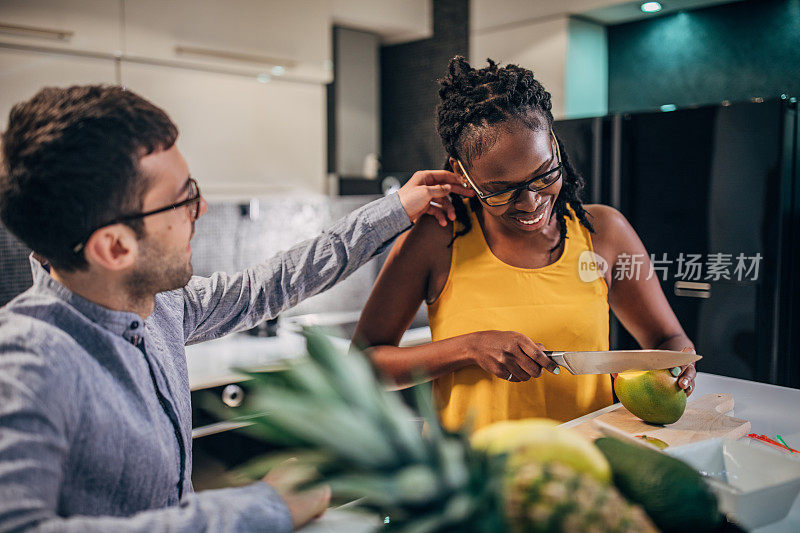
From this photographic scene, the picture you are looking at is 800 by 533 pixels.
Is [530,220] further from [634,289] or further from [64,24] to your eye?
[64,24]

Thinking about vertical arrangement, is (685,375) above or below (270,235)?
below

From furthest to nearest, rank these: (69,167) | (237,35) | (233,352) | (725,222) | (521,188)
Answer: (233,352) < (237,35) < (725,222) < (521,188) < (69,167)

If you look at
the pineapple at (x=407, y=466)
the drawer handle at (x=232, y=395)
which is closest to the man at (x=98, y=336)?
the pineapple at (x=407, y=466)

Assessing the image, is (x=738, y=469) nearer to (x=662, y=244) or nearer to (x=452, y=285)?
(x=452, y=285)

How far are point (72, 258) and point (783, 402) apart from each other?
1207 millimetres

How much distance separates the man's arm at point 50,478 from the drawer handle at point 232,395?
1522mm

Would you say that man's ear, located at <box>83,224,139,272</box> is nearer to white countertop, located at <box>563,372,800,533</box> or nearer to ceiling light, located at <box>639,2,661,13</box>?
white countertop, located at <box>563,372,800,533</box>

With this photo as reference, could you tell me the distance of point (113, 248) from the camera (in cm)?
80

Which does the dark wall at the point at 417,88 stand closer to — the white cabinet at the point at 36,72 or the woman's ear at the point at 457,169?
the white cabinet at the point at 36,72

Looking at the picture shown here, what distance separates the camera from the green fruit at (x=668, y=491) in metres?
0.62

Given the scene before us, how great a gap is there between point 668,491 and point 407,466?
0.27 m

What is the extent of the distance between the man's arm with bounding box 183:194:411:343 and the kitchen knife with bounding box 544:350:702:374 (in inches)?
14.9

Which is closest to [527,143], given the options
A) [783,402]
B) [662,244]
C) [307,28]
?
[783,402]

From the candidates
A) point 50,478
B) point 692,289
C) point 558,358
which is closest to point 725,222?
point 692,289
